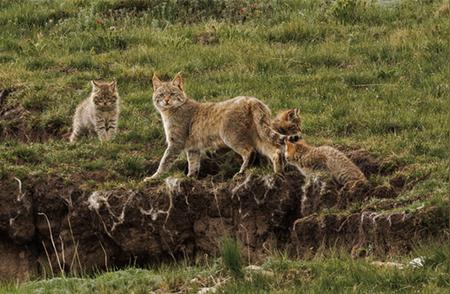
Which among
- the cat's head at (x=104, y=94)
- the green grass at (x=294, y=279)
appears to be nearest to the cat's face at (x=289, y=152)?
the green grass at (x=294, y=279)

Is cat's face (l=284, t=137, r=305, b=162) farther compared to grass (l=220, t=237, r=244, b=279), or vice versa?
cat's face (l=284, t=137, r=305, b=162)

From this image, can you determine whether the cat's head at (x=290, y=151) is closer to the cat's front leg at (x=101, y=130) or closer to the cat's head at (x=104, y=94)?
the cat's front leg at (x=101, y=130)

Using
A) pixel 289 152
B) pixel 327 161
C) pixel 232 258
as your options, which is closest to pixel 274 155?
pixel 289 152

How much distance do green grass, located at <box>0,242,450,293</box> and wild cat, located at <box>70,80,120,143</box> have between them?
589cm

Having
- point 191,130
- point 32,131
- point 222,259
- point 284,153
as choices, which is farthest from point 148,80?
point 222,259

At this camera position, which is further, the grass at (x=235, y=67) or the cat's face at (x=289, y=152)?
the grass at (x=235, y=67)

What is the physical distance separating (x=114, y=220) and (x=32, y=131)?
3.54m

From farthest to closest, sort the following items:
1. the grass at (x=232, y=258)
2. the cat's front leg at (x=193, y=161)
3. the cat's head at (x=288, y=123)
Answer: the cat's front leg at (x=193, y=161) → the cat's head at (x=288, y=123) → the grass at (x=232, y=258)

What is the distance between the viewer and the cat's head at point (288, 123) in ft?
49.6

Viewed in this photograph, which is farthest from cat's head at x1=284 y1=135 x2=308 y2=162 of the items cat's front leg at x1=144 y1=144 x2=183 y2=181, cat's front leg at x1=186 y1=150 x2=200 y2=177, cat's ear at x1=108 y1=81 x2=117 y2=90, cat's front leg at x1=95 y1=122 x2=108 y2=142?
cat's ear at x1=108 y1=81 x2=117 y2=90

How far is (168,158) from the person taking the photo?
1548cm

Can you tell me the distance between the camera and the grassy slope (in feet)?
52.3

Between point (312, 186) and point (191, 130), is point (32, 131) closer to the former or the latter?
point (191, 130)

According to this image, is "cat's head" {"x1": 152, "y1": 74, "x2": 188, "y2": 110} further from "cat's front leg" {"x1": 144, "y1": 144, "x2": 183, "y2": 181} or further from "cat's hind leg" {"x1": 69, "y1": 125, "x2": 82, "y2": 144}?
"cat's hind leg" {"x1": 69, "y1": 125, "x2": 82, "y2": 144}
